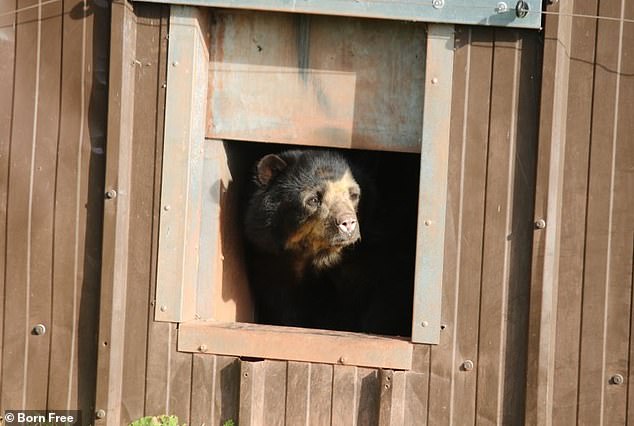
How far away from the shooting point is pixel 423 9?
5430 millimetres

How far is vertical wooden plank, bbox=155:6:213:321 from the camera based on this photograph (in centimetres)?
565

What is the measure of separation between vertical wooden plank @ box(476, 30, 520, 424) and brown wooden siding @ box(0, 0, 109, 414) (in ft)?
7.25

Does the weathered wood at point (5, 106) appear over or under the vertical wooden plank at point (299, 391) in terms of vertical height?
over

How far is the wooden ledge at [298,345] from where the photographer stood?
558 centimetres

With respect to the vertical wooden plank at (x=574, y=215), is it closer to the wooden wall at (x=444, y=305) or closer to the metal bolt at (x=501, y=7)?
the wooden wall at (x=444, y=305)

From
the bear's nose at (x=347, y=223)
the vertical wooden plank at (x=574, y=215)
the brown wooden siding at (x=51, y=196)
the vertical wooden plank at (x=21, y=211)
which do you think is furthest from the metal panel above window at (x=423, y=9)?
the bear's nose at (x=347, y=223)

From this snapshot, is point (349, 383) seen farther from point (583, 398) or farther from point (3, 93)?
point (3, 93)

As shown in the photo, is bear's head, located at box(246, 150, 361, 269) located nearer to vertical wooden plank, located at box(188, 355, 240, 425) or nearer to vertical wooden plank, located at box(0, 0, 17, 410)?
vertical wooden plank, located at box(188, 355, 240, 425)

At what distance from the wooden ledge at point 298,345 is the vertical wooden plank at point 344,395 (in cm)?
6

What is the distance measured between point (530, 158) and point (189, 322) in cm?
216

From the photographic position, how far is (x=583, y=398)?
216 inches

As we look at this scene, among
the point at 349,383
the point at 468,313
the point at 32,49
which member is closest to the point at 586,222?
the point at 468,313

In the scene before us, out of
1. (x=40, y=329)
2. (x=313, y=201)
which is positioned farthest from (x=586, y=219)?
(x=40, y=329)

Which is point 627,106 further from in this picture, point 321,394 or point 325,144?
point 321,394
